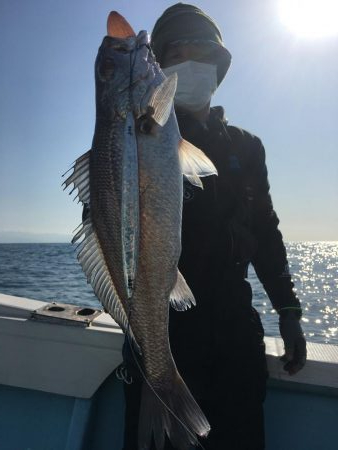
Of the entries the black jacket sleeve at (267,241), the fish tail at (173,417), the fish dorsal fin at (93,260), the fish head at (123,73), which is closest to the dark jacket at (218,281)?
the black jacket sleeve at (267,241)

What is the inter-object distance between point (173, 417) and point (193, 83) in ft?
5.22

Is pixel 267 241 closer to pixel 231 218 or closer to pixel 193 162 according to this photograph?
pixel 231 218

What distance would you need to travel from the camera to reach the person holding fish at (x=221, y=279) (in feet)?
6.32

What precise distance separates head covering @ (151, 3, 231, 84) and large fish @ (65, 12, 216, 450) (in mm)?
736

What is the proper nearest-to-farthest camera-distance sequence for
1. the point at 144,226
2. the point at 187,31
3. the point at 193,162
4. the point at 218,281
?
the point at 144,226 → the point at 193,162 → the point at 218,281 → the point at 187,31

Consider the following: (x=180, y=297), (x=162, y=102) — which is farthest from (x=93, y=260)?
(x=162, y=102)

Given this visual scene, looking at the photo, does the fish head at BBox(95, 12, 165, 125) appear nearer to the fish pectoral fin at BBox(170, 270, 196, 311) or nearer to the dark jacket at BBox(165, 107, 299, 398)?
the dark jacket at BBox(165, 107, 299, 398)

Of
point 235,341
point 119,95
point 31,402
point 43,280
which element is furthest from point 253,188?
point 43,280

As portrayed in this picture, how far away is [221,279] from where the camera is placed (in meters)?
1.99

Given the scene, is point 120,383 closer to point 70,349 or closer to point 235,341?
point 70,349

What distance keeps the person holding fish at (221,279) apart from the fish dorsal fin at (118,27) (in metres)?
0.52

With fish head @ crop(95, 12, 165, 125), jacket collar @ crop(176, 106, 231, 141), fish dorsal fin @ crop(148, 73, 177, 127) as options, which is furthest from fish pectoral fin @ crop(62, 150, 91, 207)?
jacket collar @ crop(176, 106, 231, 141)

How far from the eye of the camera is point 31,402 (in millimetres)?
2674

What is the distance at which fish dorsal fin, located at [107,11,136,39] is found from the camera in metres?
1.62
